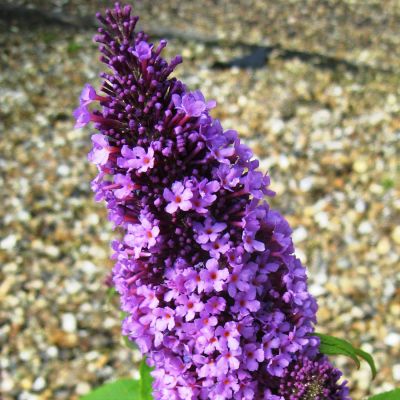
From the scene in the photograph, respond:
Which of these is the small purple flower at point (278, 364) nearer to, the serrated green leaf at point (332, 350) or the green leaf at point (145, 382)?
the serrated green leaf at point (332, 350)

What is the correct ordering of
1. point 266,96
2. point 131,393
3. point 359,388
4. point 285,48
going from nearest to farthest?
point 131,393, point 359,388, point 266,96, point 285,48

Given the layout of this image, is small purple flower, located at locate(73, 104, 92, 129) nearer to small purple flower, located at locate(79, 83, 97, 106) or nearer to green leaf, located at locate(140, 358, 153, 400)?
small purple flower, located at locate(79, 83, 97, 106)

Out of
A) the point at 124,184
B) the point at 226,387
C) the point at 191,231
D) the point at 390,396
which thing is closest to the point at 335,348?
the point at 390,396

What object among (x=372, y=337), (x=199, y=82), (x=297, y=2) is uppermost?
(x=297, y=2)

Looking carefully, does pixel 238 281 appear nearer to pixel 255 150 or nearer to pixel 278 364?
pixel 278 364

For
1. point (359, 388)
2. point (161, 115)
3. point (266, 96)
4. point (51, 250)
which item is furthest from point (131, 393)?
point (266, 96)

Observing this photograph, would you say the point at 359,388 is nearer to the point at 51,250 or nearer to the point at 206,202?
the point at 51,250
